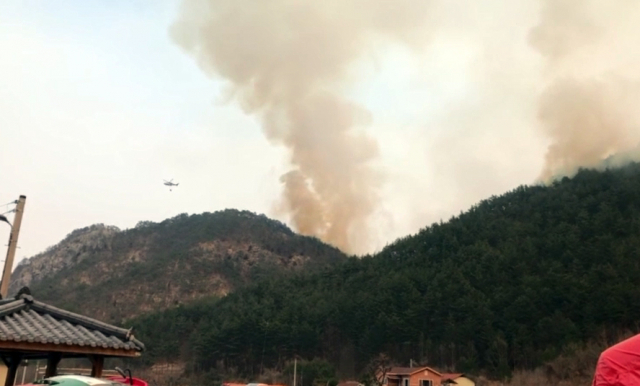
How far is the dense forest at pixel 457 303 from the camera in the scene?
56500mm

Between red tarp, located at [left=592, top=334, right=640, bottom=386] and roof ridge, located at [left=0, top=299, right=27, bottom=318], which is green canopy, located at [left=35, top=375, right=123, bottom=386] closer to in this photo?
roof ridge, located at [left=0, top=299, right=27, bottom=318]

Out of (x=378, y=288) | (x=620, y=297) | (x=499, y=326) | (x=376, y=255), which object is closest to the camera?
(x=620, y=297)

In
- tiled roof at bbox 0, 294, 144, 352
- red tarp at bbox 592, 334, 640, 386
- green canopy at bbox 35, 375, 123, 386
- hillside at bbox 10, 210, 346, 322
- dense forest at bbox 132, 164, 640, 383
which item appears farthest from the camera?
hillside at bbox 10, 210, 346, 322

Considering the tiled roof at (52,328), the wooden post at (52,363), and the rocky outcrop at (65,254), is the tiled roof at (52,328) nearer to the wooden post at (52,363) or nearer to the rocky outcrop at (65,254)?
the wooden post at (52,363)

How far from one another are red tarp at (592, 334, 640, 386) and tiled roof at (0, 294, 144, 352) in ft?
20.3

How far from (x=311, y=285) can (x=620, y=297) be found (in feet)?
150

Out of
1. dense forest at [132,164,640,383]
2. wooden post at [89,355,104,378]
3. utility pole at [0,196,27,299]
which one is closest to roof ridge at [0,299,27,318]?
wooden post at [89,355,104,378]

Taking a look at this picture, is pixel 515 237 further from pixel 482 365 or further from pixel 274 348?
pixel 274 348

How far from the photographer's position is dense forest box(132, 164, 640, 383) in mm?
56500

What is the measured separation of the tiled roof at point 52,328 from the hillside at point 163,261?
94.3 m

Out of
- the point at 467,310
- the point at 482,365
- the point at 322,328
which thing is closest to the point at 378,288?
the point at 322,328

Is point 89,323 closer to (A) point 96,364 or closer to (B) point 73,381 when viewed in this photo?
(A) point 96,364

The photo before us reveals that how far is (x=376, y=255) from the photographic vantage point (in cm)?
9544

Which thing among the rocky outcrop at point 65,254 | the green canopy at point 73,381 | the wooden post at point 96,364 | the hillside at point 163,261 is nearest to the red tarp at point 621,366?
the green canopy at point 73,381
